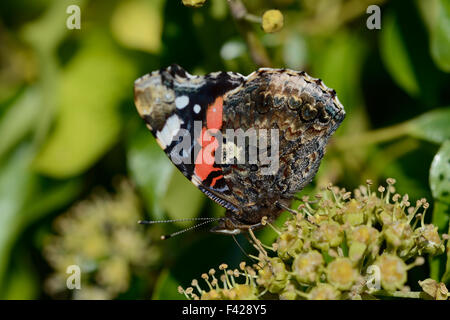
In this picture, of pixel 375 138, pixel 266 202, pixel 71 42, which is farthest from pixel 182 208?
pixel 71 42

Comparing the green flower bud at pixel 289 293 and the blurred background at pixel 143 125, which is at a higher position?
the blurred background at pixel 143 125

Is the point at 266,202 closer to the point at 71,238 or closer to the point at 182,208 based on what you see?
the point at 182,208

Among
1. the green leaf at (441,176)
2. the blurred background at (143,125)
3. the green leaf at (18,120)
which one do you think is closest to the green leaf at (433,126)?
the blurred background at (143,125)

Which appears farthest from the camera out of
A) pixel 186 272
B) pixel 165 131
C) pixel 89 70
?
pixel 89 70

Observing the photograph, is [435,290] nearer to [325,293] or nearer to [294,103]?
[325,293]

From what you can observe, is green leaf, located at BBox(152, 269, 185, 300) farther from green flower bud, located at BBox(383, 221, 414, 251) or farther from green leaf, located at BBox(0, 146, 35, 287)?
green leaf, located at BBox(0, 146, 35, 287)

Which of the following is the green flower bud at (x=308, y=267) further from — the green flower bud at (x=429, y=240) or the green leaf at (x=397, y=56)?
the green leaf at (x=397, y=56)
